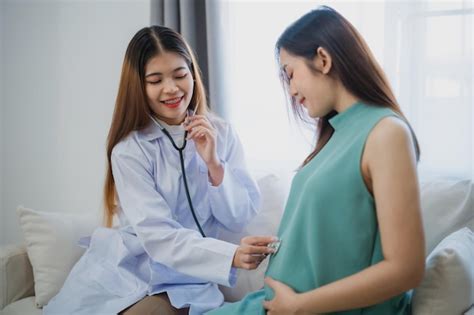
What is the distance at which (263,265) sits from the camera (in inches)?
74.3

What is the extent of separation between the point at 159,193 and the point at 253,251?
44 cm

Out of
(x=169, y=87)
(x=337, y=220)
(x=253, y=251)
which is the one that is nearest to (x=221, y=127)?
(x=169, y=87)

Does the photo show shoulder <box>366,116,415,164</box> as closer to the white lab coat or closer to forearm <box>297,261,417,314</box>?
forearm <box>297,261,417,314</box>

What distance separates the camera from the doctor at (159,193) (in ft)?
5.47

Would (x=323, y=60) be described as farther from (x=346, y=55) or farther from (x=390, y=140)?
(x=390, y=140)

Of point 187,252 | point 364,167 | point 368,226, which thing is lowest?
point 187,252

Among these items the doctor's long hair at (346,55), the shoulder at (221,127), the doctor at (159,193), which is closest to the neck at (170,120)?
the doctor at (159,193)

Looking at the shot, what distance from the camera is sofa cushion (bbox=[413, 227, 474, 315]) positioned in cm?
130

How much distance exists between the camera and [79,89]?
3.04 metres

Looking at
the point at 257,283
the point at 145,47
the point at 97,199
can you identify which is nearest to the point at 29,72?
the point at 97,199

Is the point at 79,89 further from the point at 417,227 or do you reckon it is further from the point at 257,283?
the point at 417,227

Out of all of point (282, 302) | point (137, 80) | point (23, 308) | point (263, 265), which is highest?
point (137, 80)

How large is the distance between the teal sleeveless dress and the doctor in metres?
0.36

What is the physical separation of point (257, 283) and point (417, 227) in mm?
879
